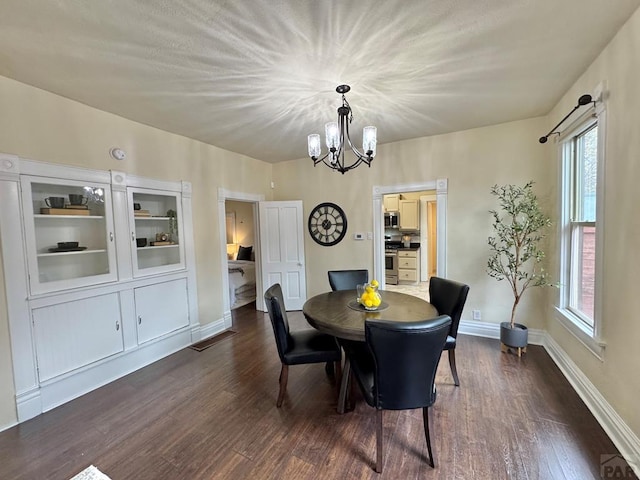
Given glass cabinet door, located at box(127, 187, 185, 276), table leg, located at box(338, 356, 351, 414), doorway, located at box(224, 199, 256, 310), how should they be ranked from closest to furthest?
1. table leg, located at box(338, 356, 351, 414)
2. glass cabinet door, located at box(127, 187, 185, 276)
3. doorway, located at box(224, 199, 256, 310)

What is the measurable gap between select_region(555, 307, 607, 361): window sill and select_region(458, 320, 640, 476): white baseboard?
27cm

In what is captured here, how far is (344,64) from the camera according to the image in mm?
2027

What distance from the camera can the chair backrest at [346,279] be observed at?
3.33 meters

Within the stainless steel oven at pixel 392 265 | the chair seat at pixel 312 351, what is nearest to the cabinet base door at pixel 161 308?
the chair seat at pixel 312 351

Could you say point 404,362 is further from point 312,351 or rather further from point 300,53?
point 300,53

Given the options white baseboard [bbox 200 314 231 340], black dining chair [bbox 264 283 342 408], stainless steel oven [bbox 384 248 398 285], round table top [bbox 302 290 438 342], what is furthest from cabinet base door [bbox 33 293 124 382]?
stainless steel oven [bbox 384 248 398 285]

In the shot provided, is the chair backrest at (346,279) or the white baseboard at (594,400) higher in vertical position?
the chair backrest at (346,279)

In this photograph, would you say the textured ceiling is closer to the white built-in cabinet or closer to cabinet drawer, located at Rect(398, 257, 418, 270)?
the white built-in cabinet

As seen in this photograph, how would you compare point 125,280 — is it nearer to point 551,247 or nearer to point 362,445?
point 362,445

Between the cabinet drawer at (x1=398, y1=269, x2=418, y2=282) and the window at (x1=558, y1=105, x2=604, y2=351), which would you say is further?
the cabinet drawer at (x1=398, y1=269, x2=418, y2=282)

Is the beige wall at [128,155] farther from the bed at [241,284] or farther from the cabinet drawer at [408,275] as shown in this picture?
the cabinet drawer at [408,275]

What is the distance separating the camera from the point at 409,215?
22.0 feet

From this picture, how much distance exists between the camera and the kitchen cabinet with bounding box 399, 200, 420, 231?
6652mm

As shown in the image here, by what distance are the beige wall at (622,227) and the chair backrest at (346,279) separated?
2.07 m
